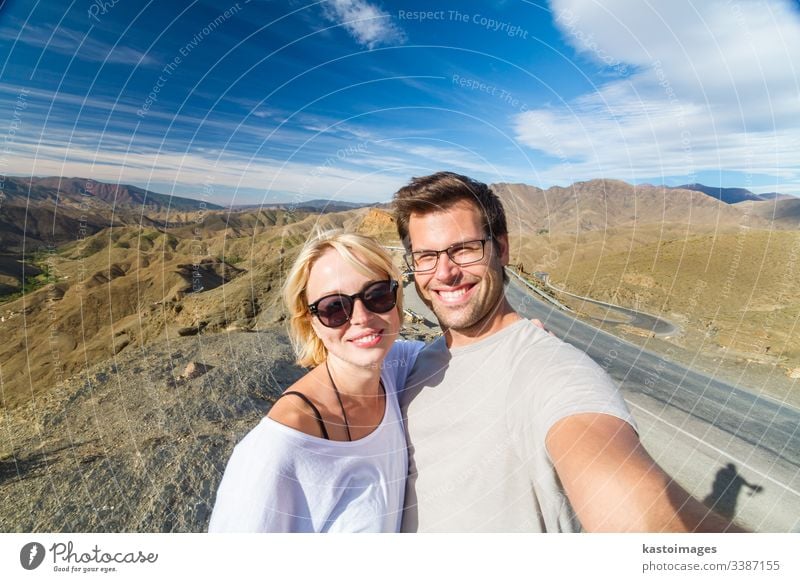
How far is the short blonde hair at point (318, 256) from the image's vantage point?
61.8 inches

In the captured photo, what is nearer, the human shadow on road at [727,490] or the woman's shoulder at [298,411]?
the woman's shoulder at [298,411]

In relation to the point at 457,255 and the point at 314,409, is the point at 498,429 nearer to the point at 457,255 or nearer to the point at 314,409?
the point at 314,409

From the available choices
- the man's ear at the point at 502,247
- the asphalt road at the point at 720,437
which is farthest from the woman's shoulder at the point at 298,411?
the asphalt road at the point at 720,437

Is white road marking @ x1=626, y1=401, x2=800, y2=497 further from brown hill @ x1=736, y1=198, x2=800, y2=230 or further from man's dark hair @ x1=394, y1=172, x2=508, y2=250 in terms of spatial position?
man's dark hair @ x1=394, y1=172, x2=508, y2=250

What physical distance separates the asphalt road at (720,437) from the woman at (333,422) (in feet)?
12.7

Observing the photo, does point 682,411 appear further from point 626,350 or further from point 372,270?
point 372,270

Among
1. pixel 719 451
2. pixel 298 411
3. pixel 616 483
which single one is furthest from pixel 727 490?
pixel 298 411

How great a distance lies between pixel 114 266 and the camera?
534 inches

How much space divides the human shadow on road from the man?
3076 mm

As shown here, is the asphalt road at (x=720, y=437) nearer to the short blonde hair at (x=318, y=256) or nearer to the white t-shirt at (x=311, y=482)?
the white t-shirt at (x=311, y=482)

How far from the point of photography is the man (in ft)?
3.85

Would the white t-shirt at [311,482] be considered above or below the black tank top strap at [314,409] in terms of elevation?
below
